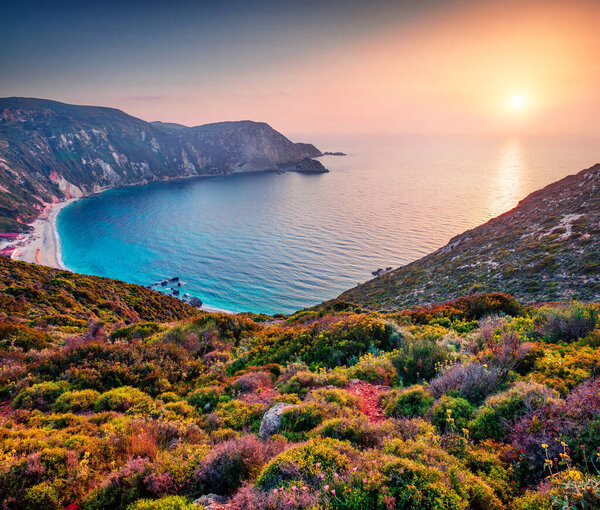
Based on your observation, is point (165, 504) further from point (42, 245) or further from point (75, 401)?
point (42, 245)

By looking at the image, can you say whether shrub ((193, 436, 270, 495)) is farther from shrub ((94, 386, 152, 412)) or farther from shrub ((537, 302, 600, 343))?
shrub ((537, 302, 600, 343))

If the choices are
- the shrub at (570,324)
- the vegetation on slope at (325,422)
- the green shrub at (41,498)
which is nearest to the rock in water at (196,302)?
the vegetation on slope at (325,422)

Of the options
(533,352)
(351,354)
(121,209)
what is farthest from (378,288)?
(121,209)

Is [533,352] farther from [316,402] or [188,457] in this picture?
[188,457]

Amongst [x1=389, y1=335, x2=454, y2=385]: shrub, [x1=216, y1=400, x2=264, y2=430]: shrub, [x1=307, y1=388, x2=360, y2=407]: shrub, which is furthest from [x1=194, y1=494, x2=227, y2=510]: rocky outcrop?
[x1=389, y1=335, x2=454, y2=385]: shrub

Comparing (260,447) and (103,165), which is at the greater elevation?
(103,165)

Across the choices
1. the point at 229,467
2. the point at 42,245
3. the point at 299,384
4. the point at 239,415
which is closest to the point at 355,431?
the point at 229,467
